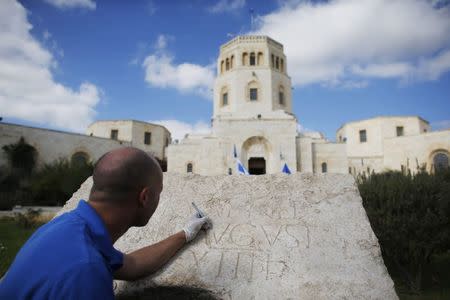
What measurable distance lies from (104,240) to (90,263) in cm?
31

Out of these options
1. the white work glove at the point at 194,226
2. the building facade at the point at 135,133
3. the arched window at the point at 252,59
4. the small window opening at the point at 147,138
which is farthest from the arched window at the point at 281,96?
the white work glove at the point at 194,226

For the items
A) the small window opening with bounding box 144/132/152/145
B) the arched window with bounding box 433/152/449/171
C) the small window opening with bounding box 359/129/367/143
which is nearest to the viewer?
the arched window with bounding box 433/152/449/171

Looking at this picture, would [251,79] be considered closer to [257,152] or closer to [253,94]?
[253,94]

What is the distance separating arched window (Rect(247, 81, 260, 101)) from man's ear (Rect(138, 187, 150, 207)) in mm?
25111

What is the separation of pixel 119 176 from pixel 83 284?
1.89 feet

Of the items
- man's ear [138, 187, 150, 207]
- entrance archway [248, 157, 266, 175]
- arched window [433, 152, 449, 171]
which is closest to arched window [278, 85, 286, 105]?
entrance archway [248, 157, 266, 175]

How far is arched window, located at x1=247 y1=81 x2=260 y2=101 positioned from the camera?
26312 mm

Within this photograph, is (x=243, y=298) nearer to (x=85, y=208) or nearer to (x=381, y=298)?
(x=381, y=298)

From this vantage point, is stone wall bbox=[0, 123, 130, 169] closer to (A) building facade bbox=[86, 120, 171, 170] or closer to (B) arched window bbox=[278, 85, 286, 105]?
(A) building facade bbox=[86, 120, 171, 170]

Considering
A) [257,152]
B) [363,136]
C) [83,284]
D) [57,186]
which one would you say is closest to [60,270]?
[83,284]

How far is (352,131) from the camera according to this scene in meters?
36.9

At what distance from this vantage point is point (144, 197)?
1.78m

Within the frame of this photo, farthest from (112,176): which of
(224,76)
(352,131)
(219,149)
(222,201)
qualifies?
(352,131)

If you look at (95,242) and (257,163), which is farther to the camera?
(257,163)
